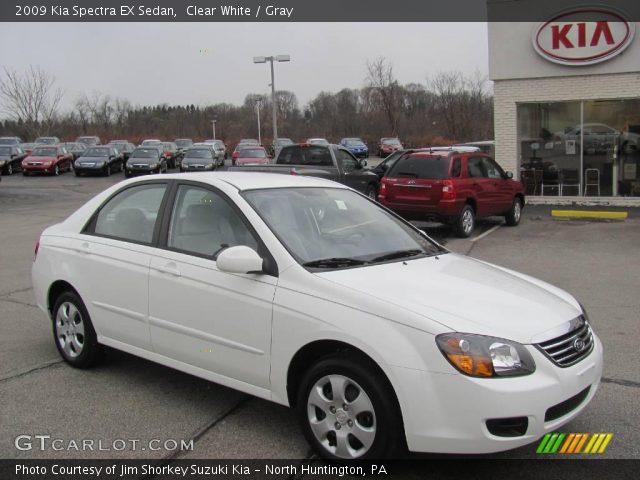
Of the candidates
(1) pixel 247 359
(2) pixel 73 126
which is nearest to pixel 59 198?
(1) pixel 247 359

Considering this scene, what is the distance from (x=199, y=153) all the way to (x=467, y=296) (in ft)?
99.0

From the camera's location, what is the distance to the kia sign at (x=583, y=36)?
A: 1580 centimetres

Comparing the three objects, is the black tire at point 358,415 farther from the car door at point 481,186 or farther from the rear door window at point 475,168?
the rear door window at point 475,168

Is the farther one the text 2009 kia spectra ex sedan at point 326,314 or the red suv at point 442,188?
the red suv at point 442,188

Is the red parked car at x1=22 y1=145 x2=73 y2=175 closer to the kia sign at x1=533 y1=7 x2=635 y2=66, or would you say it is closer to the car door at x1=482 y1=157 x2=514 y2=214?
the kia sign at x1=533 y1=7 x2=635 y2=66

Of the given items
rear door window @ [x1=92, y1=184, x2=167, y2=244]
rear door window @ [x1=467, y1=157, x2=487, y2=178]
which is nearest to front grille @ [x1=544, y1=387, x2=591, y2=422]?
rear door window @ [x1=92, y1=184, x2=167, y2=244]

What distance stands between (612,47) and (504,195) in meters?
5.62

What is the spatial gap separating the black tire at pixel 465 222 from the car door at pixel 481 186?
0.28 m

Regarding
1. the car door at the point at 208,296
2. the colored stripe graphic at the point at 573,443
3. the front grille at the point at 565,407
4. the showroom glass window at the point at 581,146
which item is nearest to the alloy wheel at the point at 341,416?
the car door at the point at 208,296

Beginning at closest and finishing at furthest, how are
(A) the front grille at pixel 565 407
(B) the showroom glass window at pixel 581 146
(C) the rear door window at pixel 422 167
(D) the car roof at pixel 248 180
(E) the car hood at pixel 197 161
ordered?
(A) the front grille at pixel 565 407
(D) the car roof at pixel 248 180
(C) the rear door window at pixel 422 167
(B) the showroom glass window at pixel 581 146
(E) the car hood at pixel 197 161

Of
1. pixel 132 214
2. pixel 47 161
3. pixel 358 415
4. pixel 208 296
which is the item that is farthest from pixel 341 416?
pixel 47 161

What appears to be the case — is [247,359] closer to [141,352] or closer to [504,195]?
[141,352]

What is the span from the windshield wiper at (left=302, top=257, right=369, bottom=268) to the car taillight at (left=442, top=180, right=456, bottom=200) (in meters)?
8.48

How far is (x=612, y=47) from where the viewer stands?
52.3 ft
